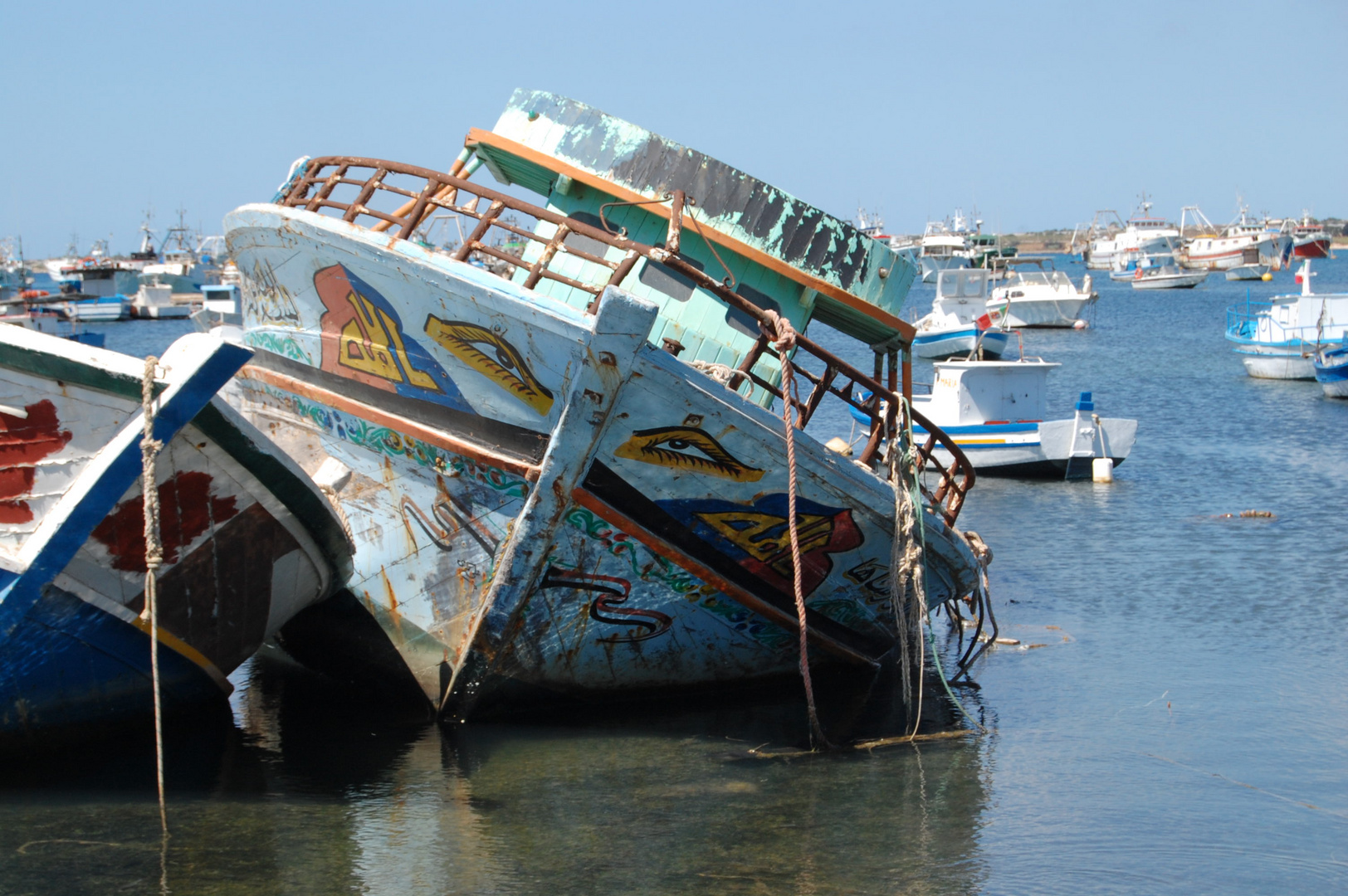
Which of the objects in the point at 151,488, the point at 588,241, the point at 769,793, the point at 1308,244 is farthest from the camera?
the point at 1308,244

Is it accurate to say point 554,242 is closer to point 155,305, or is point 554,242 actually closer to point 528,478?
point 528,478

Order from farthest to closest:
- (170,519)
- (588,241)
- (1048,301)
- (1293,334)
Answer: (1048,301) < (1293,334) < (588,241) < (170,519)

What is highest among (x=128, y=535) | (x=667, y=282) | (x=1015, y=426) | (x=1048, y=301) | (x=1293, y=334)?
(x=1048, y=301)

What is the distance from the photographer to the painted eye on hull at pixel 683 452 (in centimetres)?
729

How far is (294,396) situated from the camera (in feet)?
27.3

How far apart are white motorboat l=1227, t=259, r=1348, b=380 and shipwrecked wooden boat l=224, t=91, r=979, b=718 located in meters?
26.7

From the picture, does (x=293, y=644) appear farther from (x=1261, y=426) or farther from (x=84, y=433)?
(x=1261, y=426)

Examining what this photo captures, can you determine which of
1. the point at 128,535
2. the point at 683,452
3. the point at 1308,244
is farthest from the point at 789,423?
the point at 1308,244

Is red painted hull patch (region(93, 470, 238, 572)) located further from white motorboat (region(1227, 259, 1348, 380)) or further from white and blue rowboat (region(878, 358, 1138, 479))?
white motorboat (region(1227, 259, 1348, 380))

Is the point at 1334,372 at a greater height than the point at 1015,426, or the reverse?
the point at 1334,372

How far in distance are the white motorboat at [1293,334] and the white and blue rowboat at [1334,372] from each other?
2.33 m

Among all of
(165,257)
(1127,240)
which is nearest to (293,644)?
(165,257)

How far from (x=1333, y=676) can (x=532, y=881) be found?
21.8ft

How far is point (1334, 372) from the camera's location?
28.5 metres
